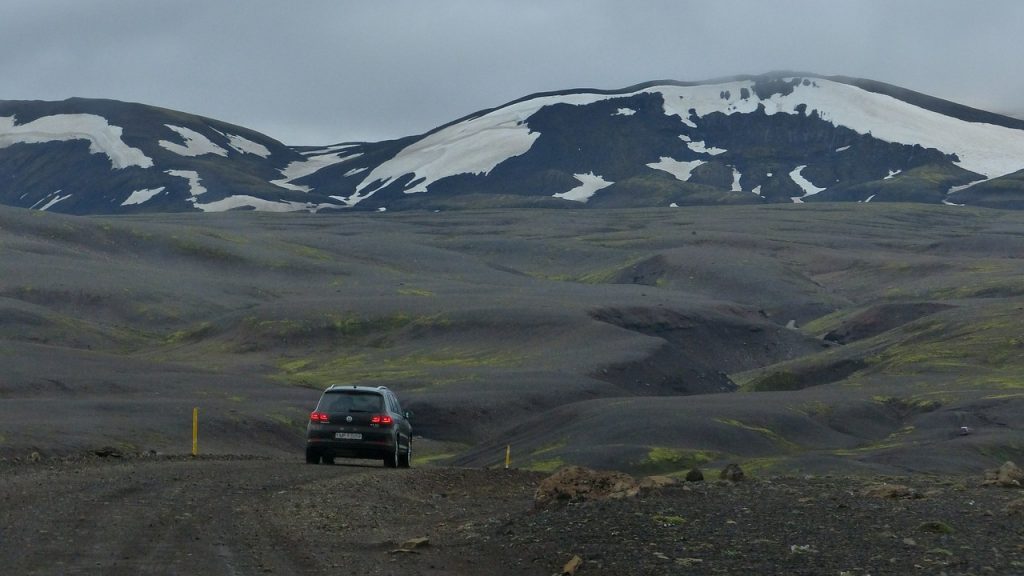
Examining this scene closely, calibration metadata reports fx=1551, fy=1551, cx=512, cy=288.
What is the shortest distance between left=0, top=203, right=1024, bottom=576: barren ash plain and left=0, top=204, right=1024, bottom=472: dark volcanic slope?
371 mm

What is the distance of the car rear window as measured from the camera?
34.4 metres

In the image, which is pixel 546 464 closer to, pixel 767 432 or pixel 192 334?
pixel 767 432

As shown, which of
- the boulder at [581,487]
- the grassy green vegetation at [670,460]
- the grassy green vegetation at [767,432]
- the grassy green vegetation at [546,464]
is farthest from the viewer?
the grassy green vegetation at [767,432]

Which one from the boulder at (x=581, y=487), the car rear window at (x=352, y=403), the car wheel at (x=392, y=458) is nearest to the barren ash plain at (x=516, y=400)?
the boulder at (x=581, y=487)

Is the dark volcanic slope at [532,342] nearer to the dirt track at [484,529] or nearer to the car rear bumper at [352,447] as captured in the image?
the car rear bumper at [352,447]

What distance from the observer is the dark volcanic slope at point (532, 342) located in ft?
216

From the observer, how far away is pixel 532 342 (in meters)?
110

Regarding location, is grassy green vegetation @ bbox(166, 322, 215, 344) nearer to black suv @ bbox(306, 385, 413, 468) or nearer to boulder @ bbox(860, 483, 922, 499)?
black suv @ bbox(306, 385, 413, 468)

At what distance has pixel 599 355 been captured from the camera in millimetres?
101438

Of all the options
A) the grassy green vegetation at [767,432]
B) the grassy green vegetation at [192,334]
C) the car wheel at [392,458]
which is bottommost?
the grassy green vegetation at [192,334]

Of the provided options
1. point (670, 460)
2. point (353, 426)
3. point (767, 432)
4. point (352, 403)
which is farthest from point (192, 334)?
point (353, 426)

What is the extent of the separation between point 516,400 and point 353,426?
50171 mm

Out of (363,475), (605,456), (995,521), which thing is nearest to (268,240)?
(605,456)

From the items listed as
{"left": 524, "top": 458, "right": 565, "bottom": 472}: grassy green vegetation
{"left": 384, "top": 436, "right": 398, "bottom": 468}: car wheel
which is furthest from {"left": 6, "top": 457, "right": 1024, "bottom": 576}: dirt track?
{"left": 524, "top": 458, "right": 565, "bottom": 472}: grassy green vegetation
